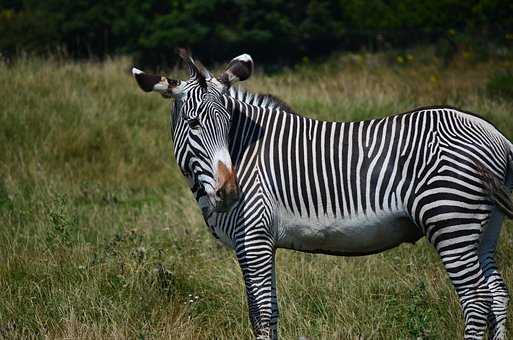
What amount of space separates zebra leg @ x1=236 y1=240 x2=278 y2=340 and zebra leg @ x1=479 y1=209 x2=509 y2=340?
1.25 m

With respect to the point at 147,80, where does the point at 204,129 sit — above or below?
below

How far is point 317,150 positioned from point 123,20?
1927 cm

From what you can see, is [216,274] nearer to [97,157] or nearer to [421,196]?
[421,196]

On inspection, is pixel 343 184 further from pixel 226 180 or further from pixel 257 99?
pixel 257 99

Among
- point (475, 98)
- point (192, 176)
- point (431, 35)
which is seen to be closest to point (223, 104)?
point (192, 176)

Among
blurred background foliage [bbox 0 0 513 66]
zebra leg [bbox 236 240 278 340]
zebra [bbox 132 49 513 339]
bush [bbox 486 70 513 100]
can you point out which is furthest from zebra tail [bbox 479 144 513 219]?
blurred background foliage [bbox 0 0 513 66]

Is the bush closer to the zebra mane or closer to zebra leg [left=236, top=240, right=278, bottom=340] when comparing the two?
Result: the zebra mane

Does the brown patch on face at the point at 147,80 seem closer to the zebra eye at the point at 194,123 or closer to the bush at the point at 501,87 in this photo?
the zebra eye at the point at 194,123

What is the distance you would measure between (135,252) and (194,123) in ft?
6.37

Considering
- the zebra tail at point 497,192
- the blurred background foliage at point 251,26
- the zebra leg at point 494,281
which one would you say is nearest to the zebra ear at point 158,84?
the zebra tail at point 497,192

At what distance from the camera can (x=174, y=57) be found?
2145 cm

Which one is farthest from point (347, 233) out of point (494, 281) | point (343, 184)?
point (494, 281)

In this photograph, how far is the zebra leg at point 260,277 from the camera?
3.85m

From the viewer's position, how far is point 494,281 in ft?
13.3
